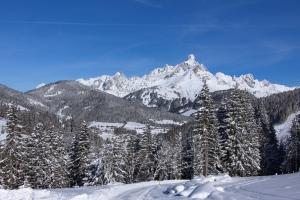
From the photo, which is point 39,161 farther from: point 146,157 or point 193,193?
point 193,193

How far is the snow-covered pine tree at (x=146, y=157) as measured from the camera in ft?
254

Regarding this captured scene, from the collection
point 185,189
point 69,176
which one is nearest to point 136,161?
point 69,176

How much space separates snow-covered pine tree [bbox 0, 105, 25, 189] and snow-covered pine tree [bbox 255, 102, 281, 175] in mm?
40164

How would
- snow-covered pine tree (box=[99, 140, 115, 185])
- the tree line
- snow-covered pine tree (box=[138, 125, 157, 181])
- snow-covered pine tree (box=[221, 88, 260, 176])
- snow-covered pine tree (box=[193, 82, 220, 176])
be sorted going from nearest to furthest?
snow-covered pine tree (box=[221, 88, 260, 176])
the tree line
snow-covered pine tree (box=[193, 82, 220, 176])
snow-covered pine tree (box=[99, 140, 115, 185])
snow-covered pine tree (box=[138, 125, 157, 181])

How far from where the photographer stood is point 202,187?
108 ft

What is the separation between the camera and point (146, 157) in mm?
77562

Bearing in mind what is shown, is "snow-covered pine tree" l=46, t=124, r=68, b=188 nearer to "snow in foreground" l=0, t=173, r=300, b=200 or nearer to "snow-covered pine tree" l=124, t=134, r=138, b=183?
"snow-covered pine tree" l=124, t=134, r=138, b=183

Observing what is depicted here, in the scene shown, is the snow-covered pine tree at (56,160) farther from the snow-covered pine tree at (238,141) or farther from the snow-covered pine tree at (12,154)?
the snow-covered pine tree at (238,141)

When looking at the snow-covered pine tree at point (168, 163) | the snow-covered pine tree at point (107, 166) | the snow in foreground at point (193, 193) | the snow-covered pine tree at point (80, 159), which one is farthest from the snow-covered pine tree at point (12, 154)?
the snow-covered pine tree at point (168, 163)

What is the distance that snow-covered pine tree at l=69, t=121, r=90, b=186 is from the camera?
68.7m

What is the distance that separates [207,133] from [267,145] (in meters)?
23.3

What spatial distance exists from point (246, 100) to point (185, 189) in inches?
1256

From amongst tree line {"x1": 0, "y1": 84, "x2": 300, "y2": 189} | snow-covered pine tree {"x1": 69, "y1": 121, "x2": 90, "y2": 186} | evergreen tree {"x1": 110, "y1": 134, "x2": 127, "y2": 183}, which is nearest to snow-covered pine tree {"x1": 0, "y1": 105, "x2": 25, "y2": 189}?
tree line {"x1": 0, "y1": 84, "x2": 300, "y2": 189}

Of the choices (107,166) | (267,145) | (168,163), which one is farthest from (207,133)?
(267,145)
